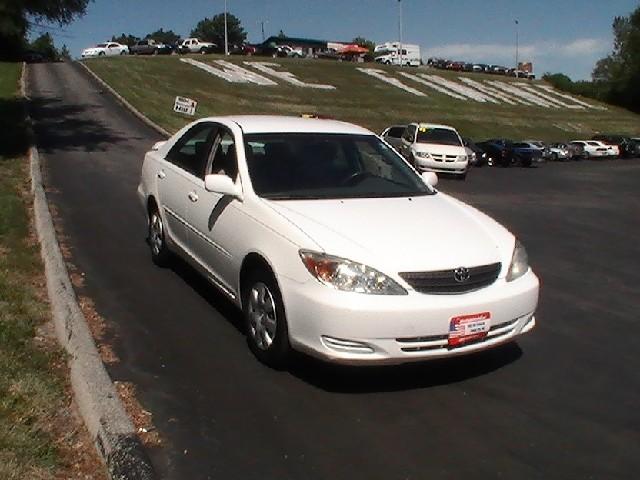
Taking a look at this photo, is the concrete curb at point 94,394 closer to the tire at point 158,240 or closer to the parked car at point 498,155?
the tire at point 158,240

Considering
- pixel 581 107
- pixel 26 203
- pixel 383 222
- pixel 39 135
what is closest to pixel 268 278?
pixel 383 222

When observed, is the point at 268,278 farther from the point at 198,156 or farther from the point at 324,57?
the point at 324,57

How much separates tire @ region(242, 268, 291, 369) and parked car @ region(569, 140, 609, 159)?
42139 millimetres

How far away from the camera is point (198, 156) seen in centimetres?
648

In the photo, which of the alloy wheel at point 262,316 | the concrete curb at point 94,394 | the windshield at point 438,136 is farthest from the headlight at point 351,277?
the windshield at point 438,136

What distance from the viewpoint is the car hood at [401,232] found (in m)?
4.47

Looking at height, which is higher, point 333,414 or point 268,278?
point 268,278

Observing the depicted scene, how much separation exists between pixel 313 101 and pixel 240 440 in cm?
4423

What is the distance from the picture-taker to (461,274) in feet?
14.8

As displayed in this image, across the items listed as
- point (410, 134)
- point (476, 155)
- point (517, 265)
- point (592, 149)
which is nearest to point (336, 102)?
point (592, 149)

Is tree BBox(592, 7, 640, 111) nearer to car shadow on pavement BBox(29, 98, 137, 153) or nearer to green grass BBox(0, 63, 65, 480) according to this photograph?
car shadow on pavement BBox(29, 98, 137, 153)

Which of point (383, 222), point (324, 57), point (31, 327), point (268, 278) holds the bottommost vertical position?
point (31, 327)

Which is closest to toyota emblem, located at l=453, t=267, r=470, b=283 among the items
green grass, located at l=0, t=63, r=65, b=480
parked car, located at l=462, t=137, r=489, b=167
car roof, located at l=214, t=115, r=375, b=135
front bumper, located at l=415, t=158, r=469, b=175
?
car roof, located at l=214, t=115, r=375, b=135

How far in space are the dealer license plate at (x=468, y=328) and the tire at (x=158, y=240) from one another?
11.7ft
